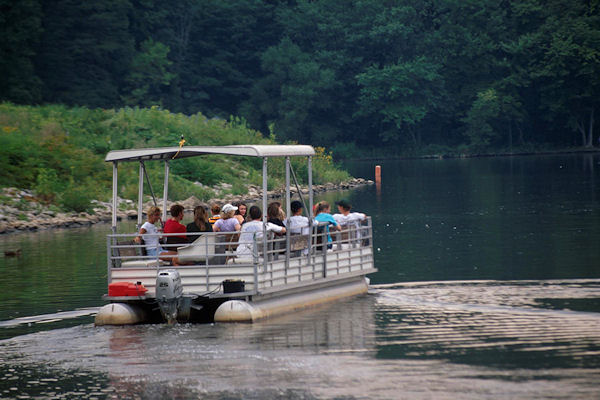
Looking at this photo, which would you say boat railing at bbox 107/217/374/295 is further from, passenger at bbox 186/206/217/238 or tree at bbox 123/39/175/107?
tree at bbox 123/39/175/107

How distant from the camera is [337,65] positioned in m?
109

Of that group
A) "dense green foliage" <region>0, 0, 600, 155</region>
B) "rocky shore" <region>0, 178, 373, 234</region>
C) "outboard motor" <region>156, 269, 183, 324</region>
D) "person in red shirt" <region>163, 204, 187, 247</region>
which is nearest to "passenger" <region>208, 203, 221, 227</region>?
"person in red shirt" <region>163, 204, 187, 247</region>

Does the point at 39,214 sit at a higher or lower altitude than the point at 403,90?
lower

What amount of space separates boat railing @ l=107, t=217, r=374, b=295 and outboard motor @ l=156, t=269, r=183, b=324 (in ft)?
1.62

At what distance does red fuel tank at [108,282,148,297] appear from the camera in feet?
61.6

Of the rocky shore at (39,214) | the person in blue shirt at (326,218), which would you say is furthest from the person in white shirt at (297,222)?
the rocky shore at (39,214)

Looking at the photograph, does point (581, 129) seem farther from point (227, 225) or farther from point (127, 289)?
point (127, 289)

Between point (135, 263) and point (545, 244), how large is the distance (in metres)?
A: 14.8

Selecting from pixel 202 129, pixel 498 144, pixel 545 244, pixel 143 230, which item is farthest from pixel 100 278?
pixel 498 144

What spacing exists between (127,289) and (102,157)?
1324 inches

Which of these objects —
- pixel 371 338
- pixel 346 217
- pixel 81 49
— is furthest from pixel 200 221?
pixel 81 49

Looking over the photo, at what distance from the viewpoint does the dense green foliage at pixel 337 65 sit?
94.0 m

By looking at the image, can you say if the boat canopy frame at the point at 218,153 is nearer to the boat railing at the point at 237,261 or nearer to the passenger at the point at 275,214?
the passenger at the point at 275,214

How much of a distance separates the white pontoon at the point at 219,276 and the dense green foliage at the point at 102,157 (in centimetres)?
2589
